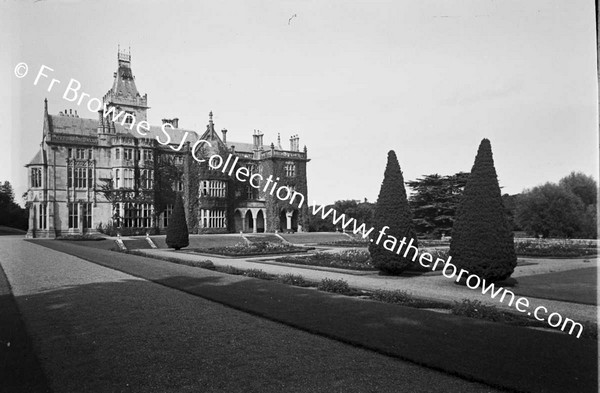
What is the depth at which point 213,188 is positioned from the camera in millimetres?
46375

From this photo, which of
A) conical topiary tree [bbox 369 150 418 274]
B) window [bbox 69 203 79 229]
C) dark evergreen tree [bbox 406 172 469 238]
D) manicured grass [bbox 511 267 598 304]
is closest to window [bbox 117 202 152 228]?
window [bbox 69 203 79 229]

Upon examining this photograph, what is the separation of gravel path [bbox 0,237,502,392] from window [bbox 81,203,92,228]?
32992 millimetres

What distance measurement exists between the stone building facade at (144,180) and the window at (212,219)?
10 centimetres

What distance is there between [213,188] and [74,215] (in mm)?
12421

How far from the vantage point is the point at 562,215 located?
3650 cm

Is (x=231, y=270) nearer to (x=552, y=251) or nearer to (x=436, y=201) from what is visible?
(x=552, y=251)

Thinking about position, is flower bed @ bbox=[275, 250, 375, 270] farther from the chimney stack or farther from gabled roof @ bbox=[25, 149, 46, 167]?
the chimney stack

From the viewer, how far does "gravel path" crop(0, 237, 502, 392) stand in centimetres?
559

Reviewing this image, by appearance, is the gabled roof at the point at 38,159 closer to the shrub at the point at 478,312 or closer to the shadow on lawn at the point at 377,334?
the shadow on lawn at the point at 377,334

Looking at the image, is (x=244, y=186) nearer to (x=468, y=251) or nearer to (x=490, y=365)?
(x=468, y=251)

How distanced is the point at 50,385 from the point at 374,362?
3.96 m

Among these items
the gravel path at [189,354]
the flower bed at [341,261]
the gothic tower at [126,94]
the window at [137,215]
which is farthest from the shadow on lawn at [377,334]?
the gothic tower at [126,94]

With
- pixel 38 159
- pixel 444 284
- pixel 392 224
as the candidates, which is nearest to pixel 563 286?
pixel 444 284

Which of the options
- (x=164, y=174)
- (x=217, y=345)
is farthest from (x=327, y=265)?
(x=164, y=174)
